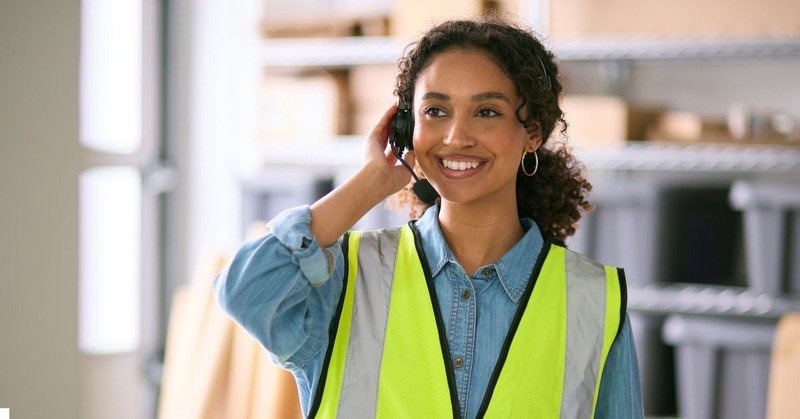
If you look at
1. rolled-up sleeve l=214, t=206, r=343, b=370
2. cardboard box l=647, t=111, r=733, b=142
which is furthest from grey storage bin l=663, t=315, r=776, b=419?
rolled-up sleeve l=214, t=206, r=343, b=370

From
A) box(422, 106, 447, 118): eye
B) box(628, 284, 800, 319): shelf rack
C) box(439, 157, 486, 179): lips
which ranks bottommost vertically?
box(628, 284, 800, 319): shelf rack

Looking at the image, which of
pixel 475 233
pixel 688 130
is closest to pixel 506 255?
pixel 475 233

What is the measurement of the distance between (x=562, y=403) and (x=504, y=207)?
0.31 metres

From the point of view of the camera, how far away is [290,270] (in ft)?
3.90

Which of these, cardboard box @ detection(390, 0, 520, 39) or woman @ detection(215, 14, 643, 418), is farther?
cardboard box @ detection(390, 0, 520, 39)

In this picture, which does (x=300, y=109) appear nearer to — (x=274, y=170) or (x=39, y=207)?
(x=274, y=170)

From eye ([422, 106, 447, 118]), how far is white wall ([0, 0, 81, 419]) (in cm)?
130

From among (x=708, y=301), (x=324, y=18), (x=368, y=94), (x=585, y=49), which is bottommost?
(x=708, y=301)

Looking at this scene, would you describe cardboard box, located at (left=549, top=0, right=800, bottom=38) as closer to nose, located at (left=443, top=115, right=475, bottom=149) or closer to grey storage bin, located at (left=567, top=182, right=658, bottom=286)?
grey storage bin, located at (left=567, top=182, right=658, bottom=286)

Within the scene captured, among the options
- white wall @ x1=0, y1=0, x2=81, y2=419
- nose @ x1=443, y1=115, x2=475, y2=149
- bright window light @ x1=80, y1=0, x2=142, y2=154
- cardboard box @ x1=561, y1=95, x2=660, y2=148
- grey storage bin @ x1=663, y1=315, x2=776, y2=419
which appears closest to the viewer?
nose @ x1=443, y1=115, x2=475, y2=149

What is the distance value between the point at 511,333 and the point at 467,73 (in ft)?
1.23

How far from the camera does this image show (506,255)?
53.9 inches

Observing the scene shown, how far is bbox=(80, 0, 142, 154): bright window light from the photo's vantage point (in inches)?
119

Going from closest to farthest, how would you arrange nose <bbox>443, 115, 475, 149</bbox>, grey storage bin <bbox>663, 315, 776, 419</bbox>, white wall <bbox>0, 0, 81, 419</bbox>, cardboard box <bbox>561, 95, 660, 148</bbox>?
1. nose <bbox>443, 115, 475, 149</bbox>
2. white wall <bbox>0, 0, 81, 419</bbox>
3. grey storage bin <bbox>663, 315, 776, 419</bbox>
4. cardboard box <bbox>561, 95, 660, 148</bbox>
